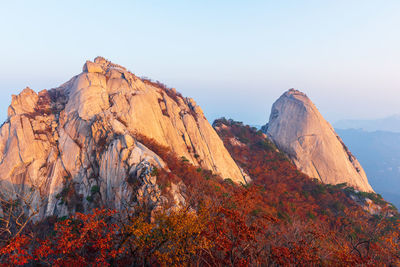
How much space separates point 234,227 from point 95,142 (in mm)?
23974

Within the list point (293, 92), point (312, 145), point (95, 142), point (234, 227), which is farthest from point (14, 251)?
point (293, 92)

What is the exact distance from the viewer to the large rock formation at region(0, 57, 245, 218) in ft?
78.3

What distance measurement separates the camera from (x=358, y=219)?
93.1 feet

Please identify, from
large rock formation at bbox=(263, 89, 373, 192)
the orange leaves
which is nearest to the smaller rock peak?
large rock formation at bbox=(263, 89, 373, 192)

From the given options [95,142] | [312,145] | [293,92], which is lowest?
[312,145]

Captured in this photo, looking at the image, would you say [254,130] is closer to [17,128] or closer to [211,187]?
[211,187]

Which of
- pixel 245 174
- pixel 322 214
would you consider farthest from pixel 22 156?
pixel 322 214

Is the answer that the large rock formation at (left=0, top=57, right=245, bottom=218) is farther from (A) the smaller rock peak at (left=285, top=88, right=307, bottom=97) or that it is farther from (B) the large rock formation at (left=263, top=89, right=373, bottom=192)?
(A) the smaller rock peak at (left=285, top=88, right=307, bottom=97)

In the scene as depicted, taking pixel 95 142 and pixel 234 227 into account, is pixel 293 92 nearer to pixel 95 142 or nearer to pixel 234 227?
pixel 95 142

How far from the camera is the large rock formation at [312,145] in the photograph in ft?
144

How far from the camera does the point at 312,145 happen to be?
47.2 metres

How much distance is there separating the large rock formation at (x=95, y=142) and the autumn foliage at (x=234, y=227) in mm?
2415

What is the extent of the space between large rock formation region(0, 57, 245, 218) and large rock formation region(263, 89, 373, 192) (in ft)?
64.9

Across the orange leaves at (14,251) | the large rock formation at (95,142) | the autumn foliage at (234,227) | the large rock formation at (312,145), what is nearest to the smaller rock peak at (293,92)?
the large rock formation at (312,145)
